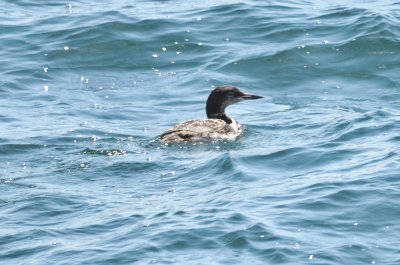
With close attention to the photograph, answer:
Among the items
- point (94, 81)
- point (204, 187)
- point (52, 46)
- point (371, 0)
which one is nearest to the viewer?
point (204, 187)

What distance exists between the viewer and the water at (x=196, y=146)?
11.8 m

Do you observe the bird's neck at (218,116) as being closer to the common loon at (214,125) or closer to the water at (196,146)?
the common loon at (214,125)

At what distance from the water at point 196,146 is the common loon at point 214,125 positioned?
6.5 inches

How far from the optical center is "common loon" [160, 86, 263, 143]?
15906mm

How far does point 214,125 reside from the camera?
1652 cm

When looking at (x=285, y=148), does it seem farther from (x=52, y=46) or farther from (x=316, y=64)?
(x=52, y=46)

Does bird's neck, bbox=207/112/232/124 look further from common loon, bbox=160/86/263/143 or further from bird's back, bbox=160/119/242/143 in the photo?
bird's back, bbox=160/119/242/143

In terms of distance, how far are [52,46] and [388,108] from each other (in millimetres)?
6264

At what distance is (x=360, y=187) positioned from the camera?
43.2ft

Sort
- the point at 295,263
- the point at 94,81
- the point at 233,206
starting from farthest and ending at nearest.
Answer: the point at 94,81 < the point at 233,206 < the point at 295,263

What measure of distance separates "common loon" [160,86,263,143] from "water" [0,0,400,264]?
0.17 m

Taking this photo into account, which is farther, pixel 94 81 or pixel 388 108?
pixel 94 81

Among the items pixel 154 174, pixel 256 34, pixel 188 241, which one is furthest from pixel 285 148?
pixel 256 34

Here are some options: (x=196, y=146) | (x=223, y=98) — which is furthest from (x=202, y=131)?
(x=223, y=98)
